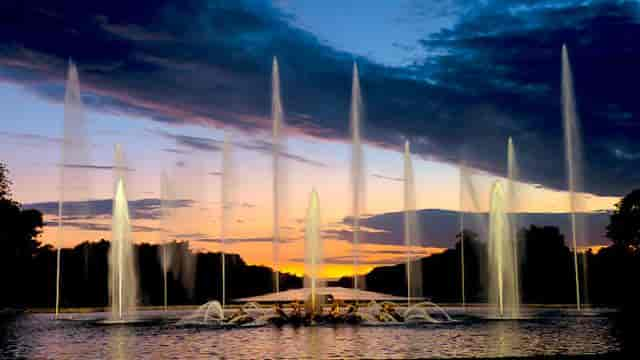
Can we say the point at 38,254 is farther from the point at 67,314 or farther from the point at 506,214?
the point at 506,214

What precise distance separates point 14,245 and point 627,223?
210ft

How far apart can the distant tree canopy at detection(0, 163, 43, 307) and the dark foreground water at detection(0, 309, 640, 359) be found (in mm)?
32202

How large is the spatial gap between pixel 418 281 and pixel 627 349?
63126 millimetres

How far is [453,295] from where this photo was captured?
9300cm

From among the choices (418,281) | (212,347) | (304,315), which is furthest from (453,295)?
(212,347)

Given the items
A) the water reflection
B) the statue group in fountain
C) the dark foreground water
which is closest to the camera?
the dark foreground water

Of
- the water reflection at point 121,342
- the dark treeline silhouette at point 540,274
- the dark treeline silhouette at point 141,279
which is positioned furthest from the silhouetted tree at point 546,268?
the water reflection at point 121,342

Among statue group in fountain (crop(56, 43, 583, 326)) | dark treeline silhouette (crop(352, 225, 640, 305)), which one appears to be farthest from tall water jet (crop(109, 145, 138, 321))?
dark treeline silhouette (crop(352, 225, 640, 305))

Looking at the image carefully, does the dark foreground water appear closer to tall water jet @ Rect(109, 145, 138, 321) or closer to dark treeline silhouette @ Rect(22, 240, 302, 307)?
tall water jet @ Rect(109, 145, 138, 321)

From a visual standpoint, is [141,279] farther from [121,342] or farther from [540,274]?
[121,342]

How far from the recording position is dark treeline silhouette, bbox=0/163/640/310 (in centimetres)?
8138

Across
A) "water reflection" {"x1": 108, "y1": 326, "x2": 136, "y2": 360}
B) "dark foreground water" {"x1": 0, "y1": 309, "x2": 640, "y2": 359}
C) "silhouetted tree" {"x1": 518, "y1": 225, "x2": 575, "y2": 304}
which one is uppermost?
"silhouetted tree" {"x1": 518, "y1": 225, "x2": 575, "y2": 304}

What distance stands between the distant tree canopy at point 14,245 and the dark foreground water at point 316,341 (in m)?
32.2

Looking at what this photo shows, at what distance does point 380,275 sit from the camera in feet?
337
